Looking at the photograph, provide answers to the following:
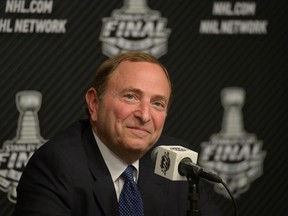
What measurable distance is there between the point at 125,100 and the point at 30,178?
48cm

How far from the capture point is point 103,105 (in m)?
2.18

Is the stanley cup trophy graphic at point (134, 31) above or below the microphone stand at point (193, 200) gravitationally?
above

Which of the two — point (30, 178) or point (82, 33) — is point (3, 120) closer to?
point (82, 33)

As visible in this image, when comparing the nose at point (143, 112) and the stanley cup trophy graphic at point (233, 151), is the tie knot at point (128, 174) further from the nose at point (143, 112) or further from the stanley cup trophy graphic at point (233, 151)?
the stanley cup trophy graphic at point (233, 151)

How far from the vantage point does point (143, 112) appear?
2.08m

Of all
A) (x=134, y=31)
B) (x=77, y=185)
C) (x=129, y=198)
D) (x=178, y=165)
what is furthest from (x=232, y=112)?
(x=178, y=165)

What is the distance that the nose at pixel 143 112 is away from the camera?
2.08 m

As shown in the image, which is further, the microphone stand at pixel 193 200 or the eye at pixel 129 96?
the eye at pixel 129 96

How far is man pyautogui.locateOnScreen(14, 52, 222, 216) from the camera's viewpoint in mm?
2061

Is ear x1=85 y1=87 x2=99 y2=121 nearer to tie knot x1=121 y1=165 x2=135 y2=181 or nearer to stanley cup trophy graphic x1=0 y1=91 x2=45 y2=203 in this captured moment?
tie knot x1=121 y1=165 x2=135 y2=181

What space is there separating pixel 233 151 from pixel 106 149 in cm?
143

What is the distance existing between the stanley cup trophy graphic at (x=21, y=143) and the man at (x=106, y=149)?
875 millimetres

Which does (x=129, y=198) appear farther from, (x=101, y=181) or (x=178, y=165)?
(x=178, y=165)

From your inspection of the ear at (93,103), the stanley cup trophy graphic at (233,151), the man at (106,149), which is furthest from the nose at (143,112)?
the stanley cup trophy graphic at (233,151)
